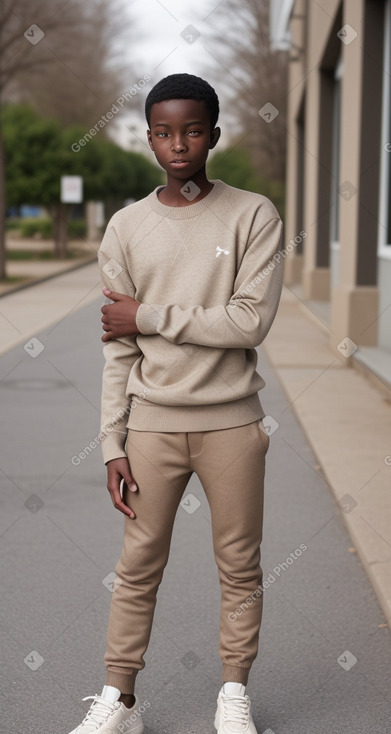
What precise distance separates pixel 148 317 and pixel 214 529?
2.11ft

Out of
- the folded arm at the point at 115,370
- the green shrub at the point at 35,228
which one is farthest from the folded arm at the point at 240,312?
the green shrub at the point at 35,228

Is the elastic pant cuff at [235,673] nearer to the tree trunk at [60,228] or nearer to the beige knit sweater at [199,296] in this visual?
the beige knit sweater at [199,296]

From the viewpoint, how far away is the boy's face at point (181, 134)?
2.65m

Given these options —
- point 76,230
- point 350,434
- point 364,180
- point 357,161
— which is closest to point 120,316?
point 350,434

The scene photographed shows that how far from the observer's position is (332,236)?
63.1 feet

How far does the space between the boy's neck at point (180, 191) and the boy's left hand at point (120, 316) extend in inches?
11.3

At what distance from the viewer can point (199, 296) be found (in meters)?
2.77

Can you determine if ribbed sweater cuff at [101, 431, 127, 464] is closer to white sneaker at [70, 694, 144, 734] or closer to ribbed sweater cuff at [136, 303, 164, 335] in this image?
ribbed sweater cuff at [136, 303, 164, 335]

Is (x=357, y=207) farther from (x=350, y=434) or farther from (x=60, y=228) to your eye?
(x=60, y=228)

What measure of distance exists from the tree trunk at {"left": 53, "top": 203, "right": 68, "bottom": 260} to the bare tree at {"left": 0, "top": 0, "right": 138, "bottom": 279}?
4.57m

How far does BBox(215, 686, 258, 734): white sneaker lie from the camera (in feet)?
9.50

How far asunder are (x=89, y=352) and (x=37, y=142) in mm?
24143

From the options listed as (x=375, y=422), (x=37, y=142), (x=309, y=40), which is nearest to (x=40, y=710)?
(x=375, y=422)

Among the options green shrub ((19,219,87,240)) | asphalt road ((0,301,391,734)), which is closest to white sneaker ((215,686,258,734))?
asphalt road ((0,301,391,734))
